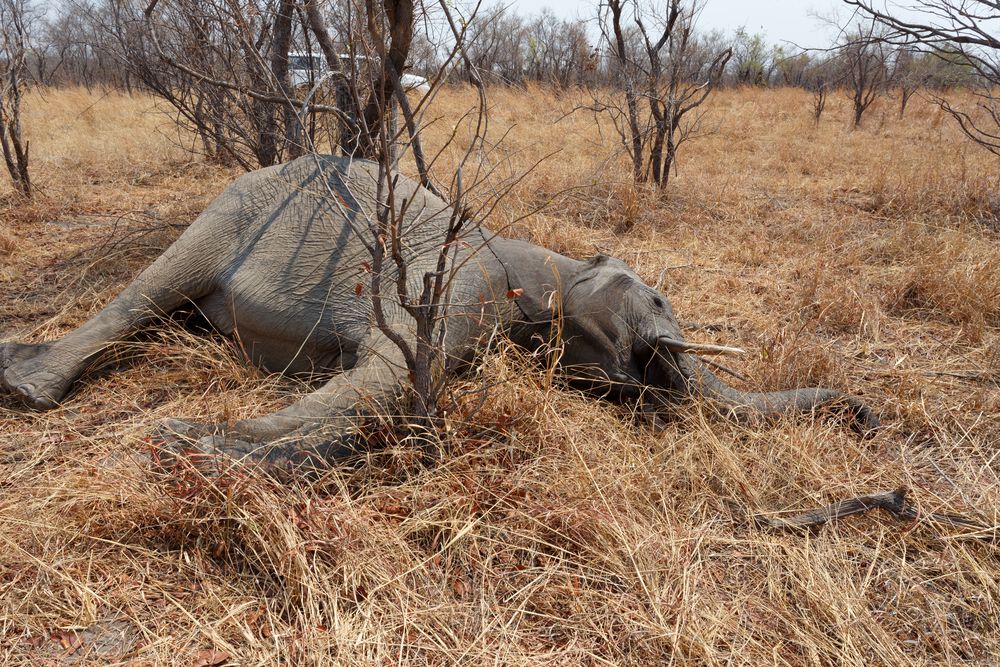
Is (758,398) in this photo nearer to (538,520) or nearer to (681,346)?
(681,346)

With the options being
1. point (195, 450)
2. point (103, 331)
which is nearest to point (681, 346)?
point (195, 450)

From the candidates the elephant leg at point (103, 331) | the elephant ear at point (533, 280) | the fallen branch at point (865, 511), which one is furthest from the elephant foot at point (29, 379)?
the fallen branch at point (865, 511)

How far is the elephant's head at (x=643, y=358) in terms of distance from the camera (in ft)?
9.99

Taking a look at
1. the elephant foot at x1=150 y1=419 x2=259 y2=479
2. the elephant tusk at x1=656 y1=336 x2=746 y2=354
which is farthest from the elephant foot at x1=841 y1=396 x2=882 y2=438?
the elephant foot at x1=150 y1=419 x2=259 y2=479

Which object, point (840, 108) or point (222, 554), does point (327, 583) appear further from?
point (840, 108)

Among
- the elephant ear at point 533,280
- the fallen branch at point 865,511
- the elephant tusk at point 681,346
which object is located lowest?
the fallen branch at point 865,511

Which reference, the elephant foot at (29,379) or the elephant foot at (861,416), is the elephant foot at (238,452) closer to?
the elephant foot at (29,379)

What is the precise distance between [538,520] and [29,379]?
7.59 feet

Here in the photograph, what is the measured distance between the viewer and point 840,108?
712 inches

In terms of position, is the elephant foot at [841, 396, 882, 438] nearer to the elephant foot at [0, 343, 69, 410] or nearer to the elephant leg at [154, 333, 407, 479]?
the elephant leg at [154, 333, 407, 479]

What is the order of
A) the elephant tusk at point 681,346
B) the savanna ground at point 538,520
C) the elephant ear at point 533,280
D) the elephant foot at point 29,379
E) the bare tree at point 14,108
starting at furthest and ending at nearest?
the bare tree at point 14,108, the elephant ear at point 533,280, the elephant foot at point 29,379, the elephant tusk at point 681,346, the savanna ground at point 538,520

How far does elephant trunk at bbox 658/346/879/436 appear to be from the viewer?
3.04m

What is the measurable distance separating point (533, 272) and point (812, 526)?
162 centimetres

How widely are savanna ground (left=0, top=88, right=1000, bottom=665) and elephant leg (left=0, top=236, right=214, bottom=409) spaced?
0.34ft
